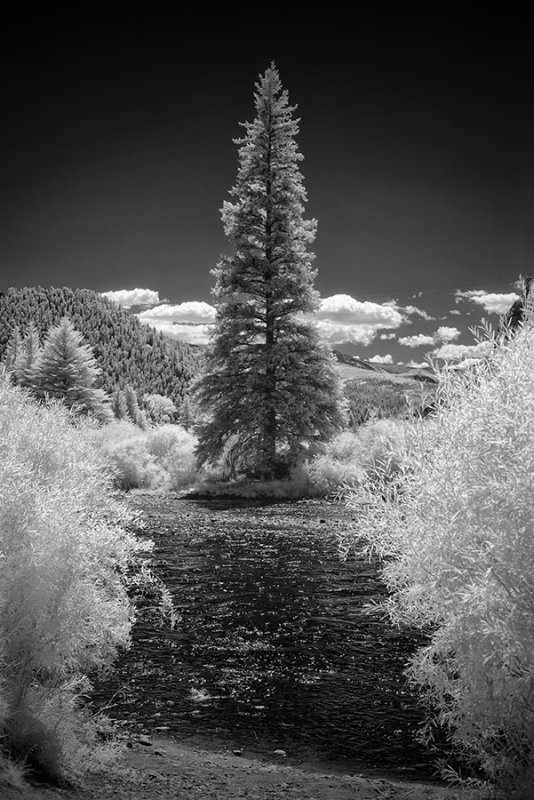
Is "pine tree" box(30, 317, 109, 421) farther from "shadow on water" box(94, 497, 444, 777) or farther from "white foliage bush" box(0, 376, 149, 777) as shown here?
"white foliage bush" box(0, 376, 149, 777)

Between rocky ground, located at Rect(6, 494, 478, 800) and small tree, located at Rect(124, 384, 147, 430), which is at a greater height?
small tree, located at Rect(124, 384, 147, 430)

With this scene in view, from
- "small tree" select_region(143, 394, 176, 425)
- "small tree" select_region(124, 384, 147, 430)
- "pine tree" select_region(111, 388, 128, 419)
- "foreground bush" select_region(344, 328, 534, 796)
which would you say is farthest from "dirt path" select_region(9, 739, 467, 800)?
"small tree" select_region(143, 394, 176, 425)

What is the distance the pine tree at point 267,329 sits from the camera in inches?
1027

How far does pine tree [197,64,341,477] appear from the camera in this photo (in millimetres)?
26094

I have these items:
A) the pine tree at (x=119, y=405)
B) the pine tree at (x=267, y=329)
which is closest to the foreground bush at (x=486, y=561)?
the pine tree at (x=267, y=329)

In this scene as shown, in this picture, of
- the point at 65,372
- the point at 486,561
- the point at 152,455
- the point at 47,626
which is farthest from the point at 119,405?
the point at 486,561

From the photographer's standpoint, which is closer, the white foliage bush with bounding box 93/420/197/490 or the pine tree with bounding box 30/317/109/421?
the white foliage bush with bounding box 93/420/197/490

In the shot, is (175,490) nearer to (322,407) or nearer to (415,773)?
(322,407)

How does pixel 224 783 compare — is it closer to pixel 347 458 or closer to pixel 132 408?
pixel 347 458

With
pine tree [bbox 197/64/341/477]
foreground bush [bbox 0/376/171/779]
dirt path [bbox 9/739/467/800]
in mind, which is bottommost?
dirt path [bbox 9/739/467/800]

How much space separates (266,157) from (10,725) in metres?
27.4

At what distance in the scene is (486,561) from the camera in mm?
4965

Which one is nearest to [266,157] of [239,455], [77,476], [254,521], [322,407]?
[322,407]

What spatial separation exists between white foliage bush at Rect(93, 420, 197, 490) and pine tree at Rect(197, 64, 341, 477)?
4.77 ft
